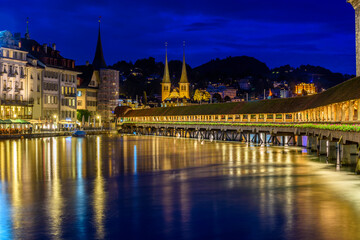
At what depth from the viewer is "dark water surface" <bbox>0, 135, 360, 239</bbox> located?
2155cm

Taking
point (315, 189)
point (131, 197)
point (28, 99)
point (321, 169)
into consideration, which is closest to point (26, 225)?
point (131, 197)

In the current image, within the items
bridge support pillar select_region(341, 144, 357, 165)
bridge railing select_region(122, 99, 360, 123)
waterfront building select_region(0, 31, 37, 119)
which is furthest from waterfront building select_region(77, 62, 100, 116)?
bridge support pillar select_region(341, 144, 357, 165)

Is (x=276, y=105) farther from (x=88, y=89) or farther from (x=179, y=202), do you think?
(x=88, y=89)

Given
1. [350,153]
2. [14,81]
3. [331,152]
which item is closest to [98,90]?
[14,81]

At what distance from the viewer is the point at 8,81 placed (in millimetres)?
113375

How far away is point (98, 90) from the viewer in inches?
6781

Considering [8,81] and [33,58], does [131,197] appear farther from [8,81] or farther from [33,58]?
[33,58]

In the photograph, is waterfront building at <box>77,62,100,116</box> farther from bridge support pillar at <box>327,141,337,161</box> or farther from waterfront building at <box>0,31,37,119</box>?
bridge support pillar at <box>327,141,337,161</box>

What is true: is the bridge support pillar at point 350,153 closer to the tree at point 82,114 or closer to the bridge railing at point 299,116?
the bridge railing at point 299,116

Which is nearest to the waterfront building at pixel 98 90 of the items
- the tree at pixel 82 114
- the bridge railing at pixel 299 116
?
the tree at pixel 82 114

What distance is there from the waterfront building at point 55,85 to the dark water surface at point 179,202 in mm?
86850

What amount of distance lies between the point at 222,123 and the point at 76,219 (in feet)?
278

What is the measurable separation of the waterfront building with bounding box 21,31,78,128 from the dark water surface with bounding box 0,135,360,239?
86850mm

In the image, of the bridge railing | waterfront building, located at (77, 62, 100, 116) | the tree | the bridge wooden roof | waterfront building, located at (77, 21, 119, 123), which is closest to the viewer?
the bridge wooden roof
